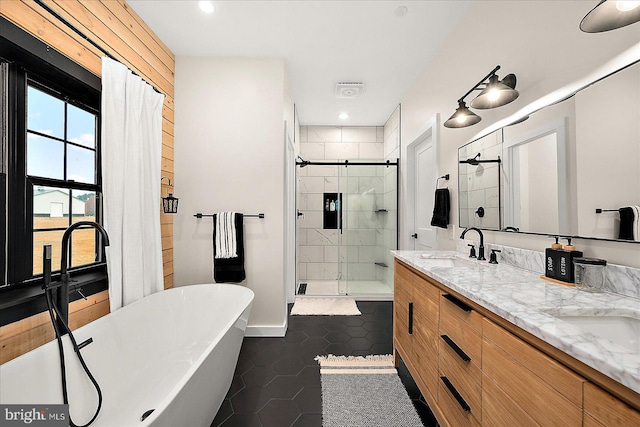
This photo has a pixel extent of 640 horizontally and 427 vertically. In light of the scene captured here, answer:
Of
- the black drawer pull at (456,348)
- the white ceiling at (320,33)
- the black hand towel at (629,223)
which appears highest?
the white ceiling at (320,33)

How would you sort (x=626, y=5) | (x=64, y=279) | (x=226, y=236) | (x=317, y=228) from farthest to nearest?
1. (x=317, y=228)
2. (x=226, y=236)
3. (x=64, y=279)
4. (x=626, y=5)

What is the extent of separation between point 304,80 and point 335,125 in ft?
4.93

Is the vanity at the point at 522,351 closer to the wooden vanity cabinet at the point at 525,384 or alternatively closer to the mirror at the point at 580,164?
the wooden vanity cabinet at the point at 525,384

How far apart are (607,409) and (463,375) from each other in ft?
1.98

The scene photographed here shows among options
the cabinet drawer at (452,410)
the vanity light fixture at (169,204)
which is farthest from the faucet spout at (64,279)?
the cabinet drawer at (452,410)

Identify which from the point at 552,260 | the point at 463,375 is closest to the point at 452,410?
the point at 463,375

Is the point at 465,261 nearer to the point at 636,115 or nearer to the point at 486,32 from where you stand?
the point at 636,115

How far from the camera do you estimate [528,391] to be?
0.75 metres

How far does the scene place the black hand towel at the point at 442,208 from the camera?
2273mm

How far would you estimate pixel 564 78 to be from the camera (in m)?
1.23

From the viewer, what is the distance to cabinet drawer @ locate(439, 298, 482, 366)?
101cm

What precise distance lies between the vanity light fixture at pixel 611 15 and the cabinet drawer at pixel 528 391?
1152 mm

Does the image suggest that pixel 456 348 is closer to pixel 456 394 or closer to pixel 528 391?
pixel 456 394

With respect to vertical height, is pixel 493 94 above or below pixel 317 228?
above
